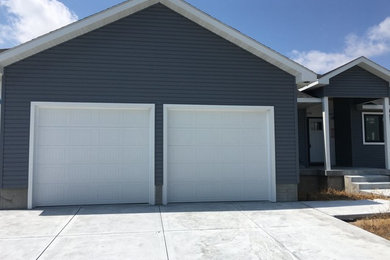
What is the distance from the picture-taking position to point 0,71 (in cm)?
659

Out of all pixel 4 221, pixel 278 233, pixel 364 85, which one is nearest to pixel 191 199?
pixel 278 233

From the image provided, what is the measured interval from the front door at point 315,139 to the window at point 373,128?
155 cm

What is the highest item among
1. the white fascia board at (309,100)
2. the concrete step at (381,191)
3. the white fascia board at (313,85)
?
the white fascia board at (313,85)

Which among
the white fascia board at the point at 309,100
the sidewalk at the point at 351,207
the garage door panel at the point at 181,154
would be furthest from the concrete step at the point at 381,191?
the garage door panel at the point at 181,154

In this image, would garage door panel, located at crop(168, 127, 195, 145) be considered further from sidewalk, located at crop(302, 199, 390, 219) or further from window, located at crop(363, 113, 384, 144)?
window, located at crop(363, 113, 384, 144)

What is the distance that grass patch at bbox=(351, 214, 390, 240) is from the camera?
16.4ft

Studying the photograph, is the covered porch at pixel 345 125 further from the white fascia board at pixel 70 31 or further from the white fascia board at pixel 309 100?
the white fascia board at pixel 70 31

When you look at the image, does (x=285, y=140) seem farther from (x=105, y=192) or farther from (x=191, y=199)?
(x=105, y=192)

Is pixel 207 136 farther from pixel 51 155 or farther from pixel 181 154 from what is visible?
pixel 51 155

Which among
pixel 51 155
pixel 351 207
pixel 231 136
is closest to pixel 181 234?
pixel 231 136

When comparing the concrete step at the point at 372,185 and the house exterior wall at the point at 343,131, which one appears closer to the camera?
the concrete step at the point at 372,185

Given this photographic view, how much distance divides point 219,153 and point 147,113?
2.10 meters

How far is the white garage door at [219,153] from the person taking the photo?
7250mm

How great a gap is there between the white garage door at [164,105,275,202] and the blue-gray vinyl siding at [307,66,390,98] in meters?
2.84
